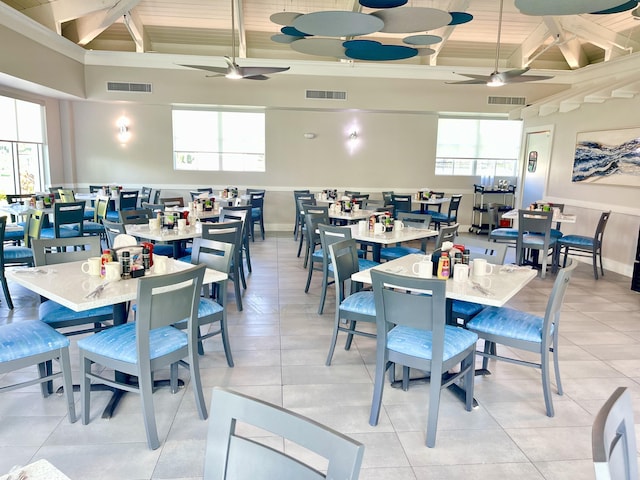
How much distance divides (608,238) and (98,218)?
25.2 ft

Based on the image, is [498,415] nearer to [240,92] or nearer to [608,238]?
[608,238]

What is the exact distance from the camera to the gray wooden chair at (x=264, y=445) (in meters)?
0.91

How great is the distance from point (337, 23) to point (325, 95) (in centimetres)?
572

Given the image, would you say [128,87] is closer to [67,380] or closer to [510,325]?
[67,380]

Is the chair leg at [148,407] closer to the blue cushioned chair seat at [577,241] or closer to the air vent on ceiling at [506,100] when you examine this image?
the blue cushioned chair seat at [577,241]

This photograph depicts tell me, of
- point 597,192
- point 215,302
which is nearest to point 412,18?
point 215,302

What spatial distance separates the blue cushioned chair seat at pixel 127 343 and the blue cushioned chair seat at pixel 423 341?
117 centimetres

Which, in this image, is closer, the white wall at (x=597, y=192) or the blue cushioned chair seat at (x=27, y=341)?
the blue cushioned chair seat at (x=27, y=341)

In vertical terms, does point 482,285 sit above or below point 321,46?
below

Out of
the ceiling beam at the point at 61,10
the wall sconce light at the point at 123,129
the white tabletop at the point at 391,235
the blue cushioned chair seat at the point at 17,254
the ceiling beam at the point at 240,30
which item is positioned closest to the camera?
the white tabletop at the point at 391,235

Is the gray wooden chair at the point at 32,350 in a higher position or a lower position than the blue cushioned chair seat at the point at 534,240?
lower

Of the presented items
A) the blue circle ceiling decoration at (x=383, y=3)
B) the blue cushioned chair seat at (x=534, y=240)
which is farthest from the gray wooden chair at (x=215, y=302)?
the blue cushioned chair seat at (x=534, y=240)

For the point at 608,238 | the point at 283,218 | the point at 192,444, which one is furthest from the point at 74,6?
the point at 608,238

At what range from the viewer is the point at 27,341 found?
2287 mm
